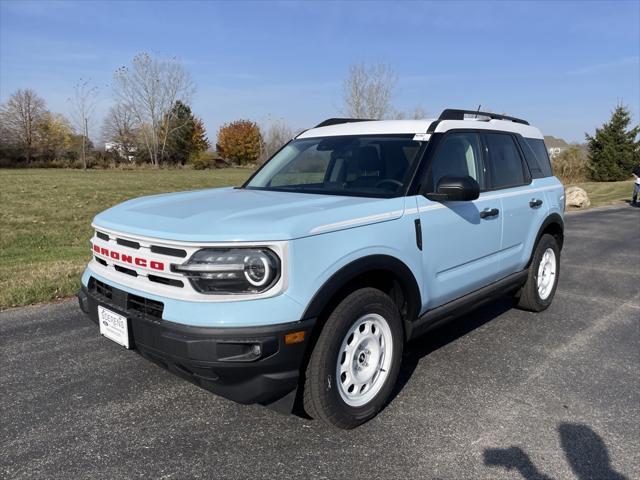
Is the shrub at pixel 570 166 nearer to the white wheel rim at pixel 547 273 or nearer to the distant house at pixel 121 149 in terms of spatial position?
the white wheel rim at pixel 547 273

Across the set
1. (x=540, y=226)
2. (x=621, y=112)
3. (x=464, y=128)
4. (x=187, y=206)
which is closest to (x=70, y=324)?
(x=187, y=206)

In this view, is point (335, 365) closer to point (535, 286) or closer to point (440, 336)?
point (440, 336)

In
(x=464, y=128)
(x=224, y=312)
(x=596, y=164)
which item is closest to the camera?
(x=224, y=312)

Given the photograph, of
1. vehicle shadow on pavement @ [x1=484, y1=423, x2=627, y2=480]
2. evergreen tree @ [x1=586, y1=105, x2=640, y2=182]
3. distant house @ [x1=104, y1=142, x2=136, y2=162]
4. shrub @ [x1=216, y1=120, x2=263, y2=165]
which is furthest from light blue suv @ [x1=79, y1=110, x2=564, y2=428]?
shrub @ [x1=216, y1=120, x2=263, y2=165]

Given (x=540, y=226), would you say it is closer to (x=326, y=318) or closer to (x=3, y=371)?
(x=326, y=318)

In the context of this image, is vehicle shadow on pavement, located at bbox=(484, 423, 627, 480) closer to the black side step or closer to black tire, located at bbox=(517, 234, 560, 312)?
the black side step

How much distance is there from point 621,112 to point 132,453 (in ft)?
142

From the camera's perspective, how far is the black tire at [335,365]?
276 cm

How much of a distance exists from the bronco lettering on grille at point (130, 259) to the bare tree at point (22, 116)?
59.9 metres

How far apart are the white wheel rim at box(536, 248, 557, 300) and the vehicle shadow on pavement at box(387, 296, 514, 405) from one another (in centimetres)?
38

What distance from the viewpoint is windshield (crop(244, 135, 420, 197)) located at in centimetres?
359

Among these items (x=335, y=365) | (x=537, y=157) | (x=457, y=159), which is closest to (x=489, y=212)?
(x=457, y=159)

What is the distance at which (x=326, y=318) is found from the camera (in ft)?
9.30

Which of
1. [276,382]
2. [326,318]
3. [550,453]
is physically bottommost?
[550,453]
